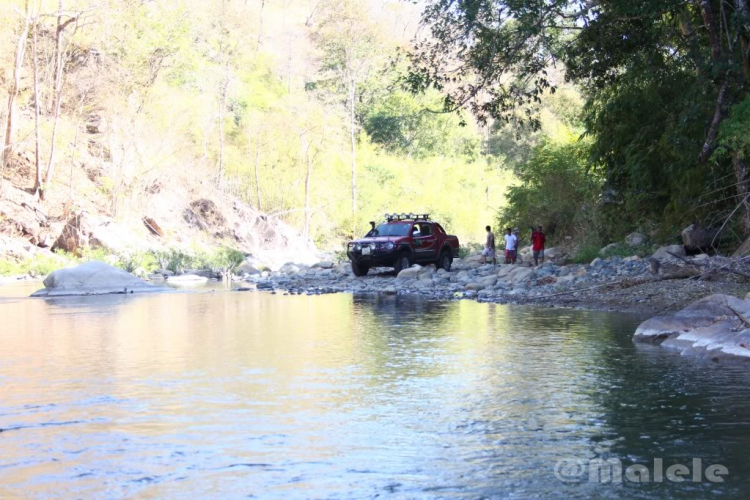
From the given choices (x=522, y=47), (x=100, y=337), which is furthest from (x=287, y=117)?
(x=100, y=337)

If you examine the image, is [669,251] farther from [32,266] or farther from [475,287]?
[32,266]

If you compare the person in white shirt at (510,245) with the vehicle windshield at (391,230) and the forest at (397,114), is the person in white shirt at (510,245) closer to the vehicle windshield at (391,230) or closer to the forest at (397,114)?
the forest at (397,114)

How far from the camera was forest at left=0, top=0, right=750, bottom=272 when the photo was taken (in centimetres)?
1742

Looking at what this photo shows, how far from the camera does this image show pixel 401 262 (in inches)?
967

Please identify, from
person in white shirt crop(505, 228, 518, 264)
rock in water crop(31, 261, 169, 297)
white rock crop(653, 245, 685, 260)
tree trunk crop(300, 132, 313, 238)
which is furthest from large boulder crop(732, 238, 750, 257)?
tree trunk crop(300, 132, 313, 238)

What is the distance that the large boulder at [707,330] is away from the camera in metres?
9.91

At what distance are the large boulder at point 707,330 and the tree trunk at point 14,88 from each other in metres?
29.8

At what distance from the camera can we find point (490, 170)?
65.0m

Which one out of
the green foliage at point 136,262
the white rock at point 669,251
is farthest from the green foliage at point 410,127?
the white rock at point 669,251

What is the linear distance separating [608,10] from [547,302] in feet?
18.7

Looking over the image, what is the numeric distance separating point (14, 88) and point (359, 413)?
104 ft

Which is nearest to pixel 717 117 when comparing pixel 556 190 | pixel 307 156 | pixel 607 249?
pixel 607 249

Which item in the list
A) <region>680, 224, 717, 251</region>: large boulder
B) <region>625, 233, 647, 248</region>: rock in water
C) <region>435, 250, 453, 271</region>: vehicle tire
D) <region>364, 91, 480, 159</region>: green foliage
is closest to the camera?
<region>680, 224, 717, 251</region>: large boulder

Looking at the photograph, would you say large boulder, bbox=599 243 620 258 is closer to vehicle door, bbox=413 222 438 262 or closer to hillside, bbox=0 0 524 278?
vehicle door, bbox=413 222 438 262
